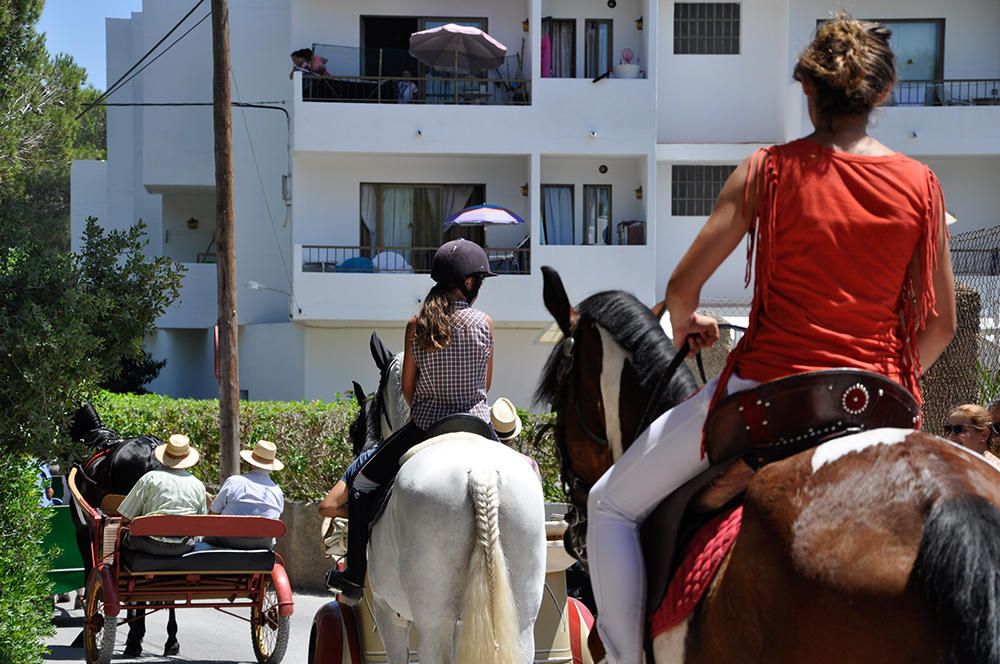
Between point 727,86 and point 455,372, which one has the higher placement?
point 727,86

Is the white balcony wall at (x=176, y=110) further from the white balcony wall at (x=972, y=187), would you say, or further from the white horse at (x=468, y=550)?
the white horse at (x=468, y=550)

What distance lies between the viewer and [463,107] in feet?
84.4

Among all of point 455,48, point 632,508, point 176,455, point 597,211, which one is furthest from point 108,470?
point 597,211

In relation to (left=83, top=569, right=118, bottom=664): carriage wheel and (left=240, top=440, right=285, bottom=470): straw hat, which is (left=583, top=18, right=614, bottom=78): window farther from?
(left=83, top=569, right=118, bottom=664): carriage wheel

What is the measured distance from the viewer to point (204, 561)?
35.1 feet

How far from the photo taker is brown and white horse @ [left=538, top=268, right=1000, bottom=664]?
2717 millimetres

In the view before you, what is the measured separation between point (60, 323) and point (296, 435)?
8.71 meters

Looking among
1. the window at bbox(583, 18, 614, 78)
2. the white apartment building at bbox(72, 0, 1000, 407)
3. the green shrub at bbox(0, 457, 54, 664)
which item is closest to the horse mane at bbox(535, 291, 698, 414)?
the green shrub at bbox(0, 457, 54, 664)

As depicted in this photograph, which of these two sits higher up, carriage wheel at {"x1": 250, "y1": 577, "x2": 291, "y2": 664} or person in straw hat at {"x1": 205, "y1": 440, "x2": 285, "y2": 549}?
person in straw hat at {"x1": 205, "y1": 440, "x2": 285, "y2": 549}

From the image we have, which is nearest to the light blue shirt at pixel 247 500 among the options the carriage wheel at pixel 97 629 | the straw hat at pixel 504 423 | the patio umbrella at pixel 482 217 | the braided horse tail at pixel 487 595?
the carriage wheel at pixel 97 629

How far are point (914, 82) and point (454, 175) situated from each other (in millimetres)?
10082

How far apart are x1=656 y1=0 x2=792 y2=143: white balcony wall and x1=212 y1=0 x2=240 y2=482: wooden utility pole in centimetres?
1397

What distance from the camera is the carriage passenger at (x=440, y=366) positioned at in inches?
267

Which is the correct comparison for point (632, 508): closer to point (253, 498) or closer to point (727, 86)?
point (253, 498)
